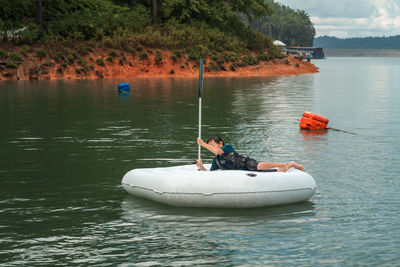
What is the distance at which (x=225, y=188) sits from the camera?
10.8 m

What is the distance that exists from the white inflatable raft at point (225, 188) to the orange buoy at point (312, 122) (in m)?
10.8

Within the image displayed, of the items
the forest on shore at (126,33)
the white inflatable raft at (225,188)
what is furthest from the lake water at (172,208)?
the forest on shore at (126,33)

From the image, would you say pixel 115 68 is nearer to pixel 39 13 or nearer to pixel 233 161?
pixel 39 13

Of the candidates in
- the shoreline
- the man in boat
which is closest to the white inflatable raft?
the man in boat

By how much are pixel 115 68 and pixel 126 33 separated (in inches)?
219

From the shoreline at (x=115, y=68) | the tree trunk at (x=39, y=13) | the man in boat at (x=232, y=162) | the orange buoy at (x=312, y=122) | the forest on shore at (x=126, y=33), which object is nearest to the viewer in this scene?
the man in boat at (x=232, y=162)

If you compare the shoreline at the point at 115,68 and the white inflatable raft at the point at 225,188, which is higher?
the shoreline at the point at 115,68

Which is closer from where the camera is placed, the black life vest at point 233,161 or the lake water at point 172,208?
the lake water at point 172,208

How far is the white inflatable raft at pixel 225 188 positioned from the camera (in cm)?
1083

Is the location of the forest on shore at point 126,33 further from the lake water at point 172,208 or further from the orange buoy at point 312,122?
the orange buoy at point 312,122

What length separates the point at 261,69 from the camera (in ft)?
218

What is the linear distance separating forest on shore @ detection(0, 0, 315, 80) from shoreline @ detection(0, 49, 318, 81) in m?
0.13

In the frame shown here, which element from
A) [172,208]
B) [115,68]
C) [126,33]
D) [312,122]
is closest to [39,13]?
[126,33]

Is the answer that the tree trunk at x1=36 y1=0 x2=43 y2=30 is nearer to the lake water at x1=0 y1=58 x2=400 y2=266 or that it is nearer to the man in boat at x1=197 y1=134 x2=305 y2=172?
the lake water at x1=0 y1=58 x2=400 y2=266
